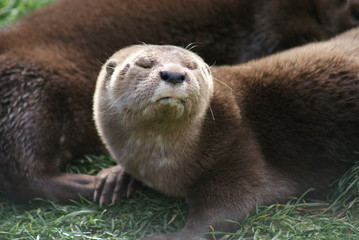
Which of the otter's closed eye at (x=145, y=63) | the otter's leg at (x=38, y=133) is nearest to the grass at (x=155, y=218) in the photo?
the otter's leg at (x=38, y=133)

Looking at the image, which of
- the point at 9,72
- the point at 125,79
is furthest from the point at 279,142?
the point at 9,72

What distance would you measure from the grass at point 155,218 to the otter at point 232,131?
0.12 meters

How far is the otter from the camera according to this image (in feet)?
11.9

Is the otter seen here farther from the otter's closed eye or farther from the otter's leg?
the otter's leg

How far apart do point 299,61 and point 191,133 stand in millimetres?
931

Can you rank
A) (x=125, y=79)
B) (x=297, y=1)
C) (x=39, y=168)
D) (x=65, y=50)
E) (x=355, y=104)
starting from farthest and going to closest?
(x=297, y=1), (x=65, y=50), (x=39, y=168), (x=355, y=104), (x=125, y=79)

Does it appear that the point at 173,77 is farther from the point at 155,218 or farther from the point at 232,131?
the point at 155,218

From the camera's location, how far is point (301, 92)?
398 centimetres

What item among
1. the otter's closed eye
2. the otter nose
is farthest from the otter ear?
the otter nose

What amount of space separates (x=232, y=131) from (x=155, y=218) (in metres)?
0.71

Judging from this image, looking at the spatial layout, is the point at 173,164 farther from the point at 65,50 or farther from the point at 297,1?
the point at 297,1

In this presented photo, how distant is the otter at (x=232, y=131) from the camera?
142 inches

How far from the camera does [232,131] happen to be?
3.84 meters

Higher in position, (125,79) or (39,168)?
(125,79)
